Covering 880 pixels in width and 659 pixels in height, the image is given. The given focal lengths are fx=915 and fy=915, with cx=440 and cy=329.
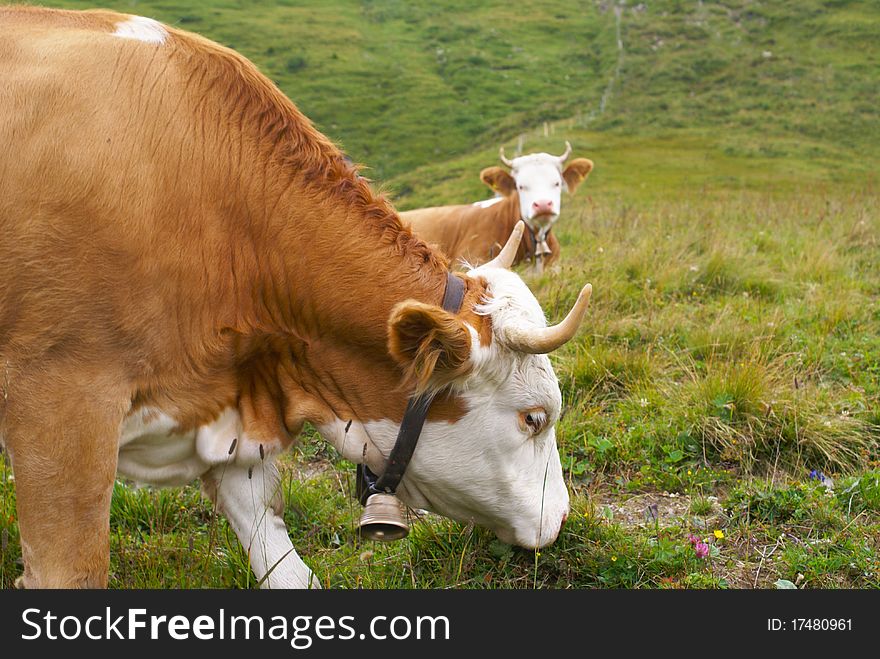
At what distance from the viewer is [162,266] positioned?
3281 mm

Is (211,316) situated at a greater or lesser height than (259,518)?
greater

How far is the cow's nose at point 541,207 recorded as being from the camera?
11539mm

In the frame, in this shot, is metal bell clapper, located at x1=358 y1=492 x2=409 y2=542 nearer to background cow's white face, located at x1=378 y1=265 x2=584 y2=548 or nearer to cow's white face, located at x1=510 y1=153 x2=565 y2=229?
background cow's white face, located at x1=378 y1=265 x2=584 y2=548

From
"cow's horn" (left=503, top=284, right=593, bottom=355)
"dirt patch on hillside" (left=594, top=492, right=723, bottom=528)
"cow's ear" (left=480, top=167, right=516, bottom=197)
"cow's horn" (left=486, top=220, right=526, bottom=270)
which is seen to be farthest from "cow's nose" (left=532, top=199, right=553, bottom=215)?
"cow's horn" (left=503, top=284, right=593, bottom=355)

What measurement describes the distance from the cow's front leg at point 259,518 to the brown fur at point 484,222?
7896 mm

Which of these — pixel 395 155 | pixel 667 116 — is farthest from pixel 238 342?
pixel 667 116

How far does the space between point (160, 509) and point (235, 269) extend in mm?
1702

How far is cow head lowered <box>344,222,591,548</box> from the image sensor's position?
11.1 feet

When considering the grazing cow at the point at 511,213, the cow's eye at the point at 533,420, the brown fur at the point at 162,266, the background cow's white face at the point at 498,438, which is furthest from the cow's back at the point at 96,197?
the grazing cow at the point at 511,213

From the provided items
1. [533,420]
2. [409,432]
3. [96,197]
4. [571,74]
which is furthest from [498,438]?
[571,74]

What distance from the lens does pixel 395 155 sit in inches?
1839

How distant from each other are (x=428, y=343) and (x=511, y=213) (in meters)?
9.61

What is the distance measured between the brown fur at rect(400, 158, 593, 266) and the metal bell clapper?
26.5ft

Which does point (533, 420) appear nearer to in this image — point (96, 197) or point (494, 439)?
point (494, 439)
